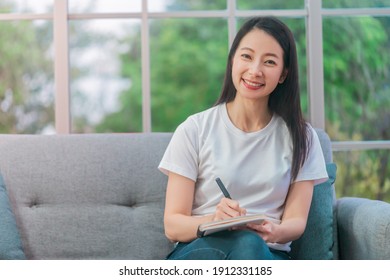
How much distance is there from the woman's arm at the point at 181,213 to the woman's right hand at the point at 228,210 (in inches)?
0.5

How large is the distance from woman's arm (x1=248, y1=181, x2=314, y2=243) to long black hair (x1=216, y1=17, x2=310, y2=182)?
4 centimetres

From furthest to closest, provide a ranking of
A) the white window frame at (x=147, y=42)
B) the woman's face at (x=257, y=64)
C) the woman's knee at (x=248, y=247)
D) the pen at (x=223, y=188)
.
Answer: the white window frame at (x=147, y=42) < the woman's face at (x=257, y=64) < the pen at (x=223, y=188) < the woman's knee at (x=248, y=247)

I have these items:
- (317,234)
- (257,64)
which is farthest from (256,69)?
(317,234)

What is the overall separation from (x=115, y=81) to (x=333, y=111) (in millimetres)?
855

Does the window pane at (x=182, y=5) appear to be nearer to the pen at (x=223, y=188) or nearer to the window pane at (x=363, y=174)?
the window pane at (x=363, y=174)

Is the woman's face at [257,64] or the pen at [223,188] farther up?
the woman's face at [257,64]

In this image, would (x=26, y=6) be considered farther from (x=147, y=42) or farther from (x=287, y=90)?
(x=287, y=90)

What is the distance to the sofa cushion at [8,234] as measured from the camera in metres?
1.61

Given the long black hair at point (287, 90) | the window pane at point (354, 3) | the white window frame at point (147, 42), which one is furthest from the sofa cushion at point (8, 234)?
the window pane at point (354, 3)

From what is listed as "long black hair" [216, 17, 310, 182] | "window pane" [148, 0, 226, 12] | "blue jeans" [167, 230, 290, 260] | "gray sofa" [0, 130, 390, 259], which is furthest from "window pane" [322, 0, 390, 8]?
"blue jeans" [167, 230, 290, 260]

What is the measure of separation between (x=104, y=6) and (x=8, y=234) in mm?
998
